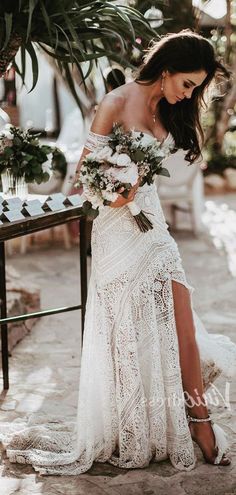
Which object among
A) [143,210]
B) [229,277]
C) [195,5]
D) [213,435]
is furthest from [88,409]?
[195,5]

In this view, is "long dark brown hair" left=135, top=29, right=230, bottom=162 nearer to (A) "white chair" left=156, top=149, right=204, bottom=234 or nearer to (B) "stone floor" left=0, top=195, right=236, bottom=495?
(B) "stone floor" left=0, top=195, right=236, bottom=495

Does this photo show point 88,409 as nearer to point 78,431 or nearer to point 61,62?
point 78,431

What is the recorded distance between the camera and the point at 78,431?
294 centimetres

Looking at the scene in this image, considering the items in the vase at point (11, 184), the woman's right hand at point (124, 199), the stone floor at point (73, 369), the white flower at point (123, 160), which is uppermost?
the white flower at point (123, 160)

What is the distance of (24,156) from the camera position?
3582 millimetres

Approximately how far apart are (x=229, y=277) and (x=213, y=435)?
2933mm

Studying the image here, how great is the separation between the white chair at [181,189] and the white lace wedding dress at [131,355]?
351cm

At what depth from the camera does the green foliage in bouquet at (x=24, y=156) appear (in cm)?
356

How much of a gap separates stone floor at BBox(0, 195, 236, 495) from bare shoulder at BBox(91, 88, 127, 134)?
4.10 ft

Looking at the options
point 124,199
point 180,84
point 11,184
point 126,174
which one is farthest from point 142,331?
point 11,184

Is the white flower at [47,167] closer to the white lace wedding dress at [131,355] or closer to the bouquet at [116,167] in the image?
the white lace wedding dress at [131,355]

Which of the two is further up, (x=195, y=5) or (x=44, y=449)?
(x=195, y=5)

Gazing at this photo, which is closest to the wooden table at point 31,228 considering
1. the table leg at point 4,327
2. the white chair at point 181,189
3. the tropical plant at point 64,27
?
the table leg at point 4,327

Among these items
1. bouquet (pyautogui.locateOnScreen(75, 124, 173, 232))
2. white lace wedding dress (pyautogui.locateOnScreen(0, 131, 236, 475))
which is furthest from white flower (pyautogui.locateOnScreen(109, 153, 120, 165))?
white lace wedding dress (pyautogui.locateOnScreen(0, 131, 236, 475))
